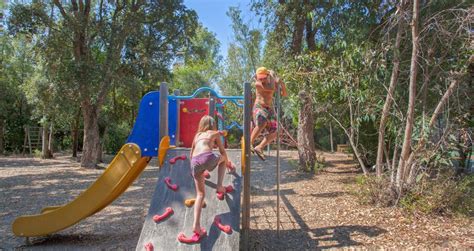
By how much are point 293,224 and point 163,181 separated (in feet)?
7.68

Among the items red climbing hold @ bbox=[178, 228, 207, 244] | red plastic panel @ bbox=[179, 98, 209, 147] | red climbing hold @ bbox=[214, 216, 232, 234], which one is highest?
red plastic panel @ bbox=[179, 98, 209, 147]

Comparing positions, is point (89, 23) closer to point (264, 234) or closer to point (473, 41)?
point (264, 234)

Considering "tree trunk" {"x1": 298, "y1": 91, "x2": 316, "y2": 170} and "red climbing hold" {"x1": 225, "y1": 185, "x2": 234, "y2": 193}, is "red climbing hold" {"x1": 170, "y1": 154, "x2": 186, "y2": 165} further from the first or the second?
"tree trunk" {"x1": 298, "y1": 91, "x2": 316, "y2": 170}

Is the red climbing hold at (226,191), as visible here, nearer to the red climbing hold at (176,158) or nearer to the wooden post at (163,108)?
the red climbing hold at (176,158)

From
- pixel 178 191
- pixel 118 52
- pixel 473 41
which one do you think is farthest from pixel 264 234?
pixel 118 52

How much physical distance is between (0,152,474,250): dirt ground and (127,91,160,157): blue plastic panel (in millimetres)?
1337

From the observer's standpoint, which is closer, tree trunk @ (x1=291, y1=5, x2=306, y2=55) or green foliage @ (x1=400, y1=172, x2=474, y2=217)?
green foliage @ (x1=400, y1=172, x2=474, y2=217)

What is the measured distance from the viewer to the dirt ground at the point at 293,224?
4.90 meters

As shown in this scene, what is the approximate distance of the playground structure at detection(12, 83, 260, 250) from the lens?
396 cm

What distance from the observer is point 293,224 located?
229 inches

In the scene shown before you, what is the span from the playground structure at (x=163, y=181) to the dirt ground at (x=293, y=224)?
17.0 inches

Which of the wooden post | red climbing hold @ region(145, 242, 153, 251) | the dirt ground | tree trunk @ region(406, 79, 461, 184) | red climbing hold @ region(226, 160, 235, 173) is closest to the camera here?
red climbing hold @ region(145, 242, 153, 251)

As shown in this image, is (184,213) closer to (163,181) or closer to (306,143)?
(163,181)

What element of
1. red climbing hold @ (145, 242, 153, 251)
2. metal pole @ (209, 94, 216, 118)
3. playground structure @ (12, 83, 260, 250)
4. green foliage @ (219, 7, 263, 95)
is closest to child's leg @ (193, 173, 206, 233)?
playground structure @ (12, 83, 260, 250)
